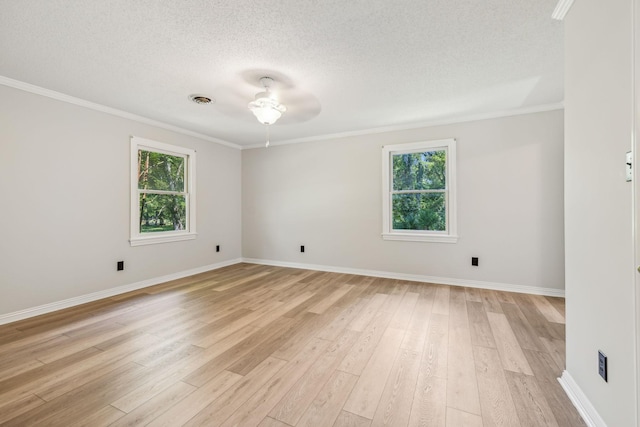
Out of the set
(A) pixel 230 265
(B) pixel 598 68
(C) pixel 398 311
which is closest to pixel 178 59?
(B) pixel 598 68

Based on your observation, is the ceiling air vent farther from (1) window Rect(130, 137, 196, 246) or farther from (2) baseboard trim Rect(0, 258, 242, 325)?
(2) baseboard trim Rect(0, 258, 242, 325)

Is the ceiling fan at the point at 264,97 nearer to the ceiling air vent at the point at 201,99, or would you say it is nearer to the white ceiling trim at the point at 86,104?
the ceiling air vent at the point at 201,99

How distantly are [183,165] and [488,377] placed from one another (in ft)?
15.9

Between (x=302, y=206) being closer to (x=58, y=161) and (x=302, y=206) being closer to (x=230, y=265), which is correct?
(x=230, y=265)

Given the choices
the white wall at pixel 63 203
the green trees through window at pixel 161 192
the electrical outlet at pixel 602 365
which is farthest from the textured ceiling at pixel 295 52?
the electrical outlet at pixel 602 365

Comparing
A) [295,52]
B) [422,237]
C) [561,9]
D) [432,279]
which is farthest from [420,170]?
[295,52]

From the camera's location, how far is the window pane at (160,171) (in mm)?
3990

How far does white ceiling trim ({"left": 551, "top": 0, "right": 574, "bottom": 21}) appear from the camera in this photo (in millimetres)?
1623

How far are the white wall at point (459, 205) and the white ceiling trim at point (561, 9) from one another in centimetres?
219

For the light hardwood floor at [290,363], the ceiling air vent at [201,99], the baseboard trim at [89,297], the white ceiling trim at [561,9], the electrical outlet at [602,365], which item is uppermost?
the ceiling air vent at [201,99]

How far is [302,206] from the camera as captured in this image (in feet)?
16.8

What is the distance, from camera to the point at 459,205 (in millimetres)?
3939

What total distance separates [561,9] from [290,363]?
298 centimetres

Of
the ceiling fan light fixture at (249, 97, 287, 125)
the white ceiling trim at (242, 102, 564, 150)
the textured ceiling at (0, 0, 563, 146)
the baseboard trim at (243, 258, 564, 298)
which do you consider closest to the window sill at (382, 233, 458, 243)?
the baseboard trim at (243, 258, 564, 298)
